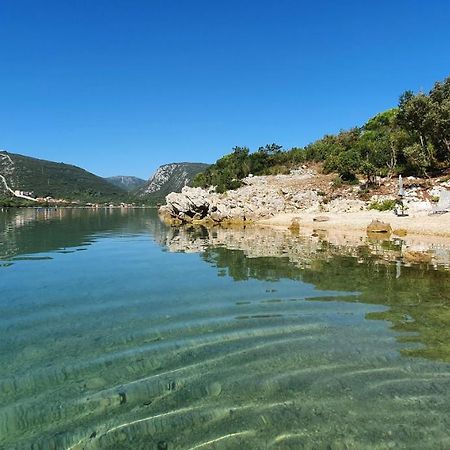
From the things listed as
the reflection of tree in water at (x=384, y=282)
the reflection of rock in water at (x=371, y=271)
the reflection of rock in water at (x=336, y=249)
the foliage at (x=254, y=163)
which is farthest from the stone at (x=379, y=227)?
the foliage at (x=254, y=163)

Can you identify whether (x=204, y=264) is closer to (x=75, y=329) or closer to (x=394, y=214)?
(x=75, y=329)

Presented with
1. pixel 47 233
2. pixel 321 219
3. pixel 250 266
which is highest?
pixel 321 219

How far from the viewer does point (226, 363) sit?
6.47 metres

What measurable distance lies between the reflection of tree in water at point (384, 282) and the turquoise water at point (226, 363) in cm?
7

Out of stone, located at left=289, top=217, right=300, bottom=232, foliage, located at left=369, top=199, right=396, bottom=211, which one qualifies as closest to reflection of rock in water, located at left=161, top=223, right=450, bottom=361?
stone, located at left=289, top=217, right=300, bottom=232

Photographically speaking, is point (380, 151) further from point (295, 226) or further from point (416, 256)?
point (416, 256)

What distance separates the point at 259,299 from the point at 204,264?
7220mm

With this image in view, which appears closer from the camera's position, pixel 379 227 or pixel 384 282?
pixel 384 282

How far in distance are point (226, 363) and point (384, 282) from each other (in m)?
8.40

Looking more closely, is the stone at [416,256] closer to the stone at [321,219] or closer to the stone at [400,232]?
the stone at [400,232]

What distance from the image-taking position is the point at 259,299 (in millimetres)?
10852

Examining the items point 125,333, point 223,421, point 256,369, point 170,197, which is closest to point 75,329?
point 125,333

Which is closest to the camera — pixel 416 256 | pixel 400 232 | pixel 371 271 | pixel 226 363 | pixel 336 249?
pixel 226 363

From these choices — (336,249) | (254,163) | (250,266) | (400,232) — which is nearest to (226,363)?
(250,266)
